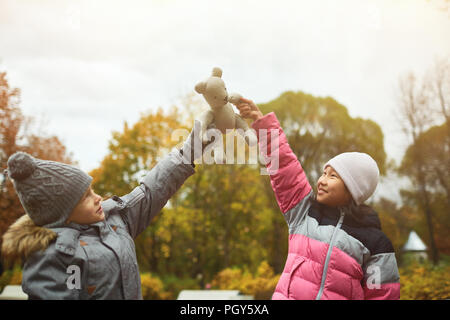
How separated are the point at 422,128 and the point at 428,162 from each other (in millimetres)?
706

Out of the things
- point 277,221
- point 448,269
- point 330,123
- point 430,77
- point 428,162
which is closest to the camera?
point 448,269

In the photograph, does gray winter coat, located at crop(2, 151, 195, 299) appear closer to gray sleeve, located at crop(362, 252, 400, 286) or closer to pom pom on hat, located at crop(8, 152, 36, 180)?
pom pom on hat, located at crop(8, 152, 36, 180)

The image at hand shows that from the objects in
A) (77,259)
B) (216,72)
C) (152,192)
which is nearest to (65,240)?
(77,259)

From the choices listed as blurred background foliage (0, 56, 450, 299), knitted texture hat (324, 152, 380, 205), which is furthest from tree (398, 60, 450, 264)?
knitted texture hat (324, 152, 380, 205)

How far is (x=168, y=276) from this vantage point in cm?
984

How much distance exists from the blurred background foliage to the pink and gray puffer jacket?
15.6ft

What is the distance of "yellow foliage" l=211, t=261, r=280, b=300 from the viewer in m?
6.15

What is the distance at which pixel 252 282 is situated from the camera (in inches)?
273

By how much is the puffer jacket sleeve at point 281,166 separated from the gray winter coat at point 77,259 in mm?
636

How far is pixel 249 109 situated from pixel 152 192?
0.55m

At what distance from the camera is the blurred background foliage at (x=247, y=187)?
6930 millimetres

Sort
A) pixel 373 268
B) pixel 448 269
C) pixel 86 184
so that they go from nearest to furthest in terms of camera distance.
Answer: pixel 86 184 < pixel 373 268 < pixel 448 269
